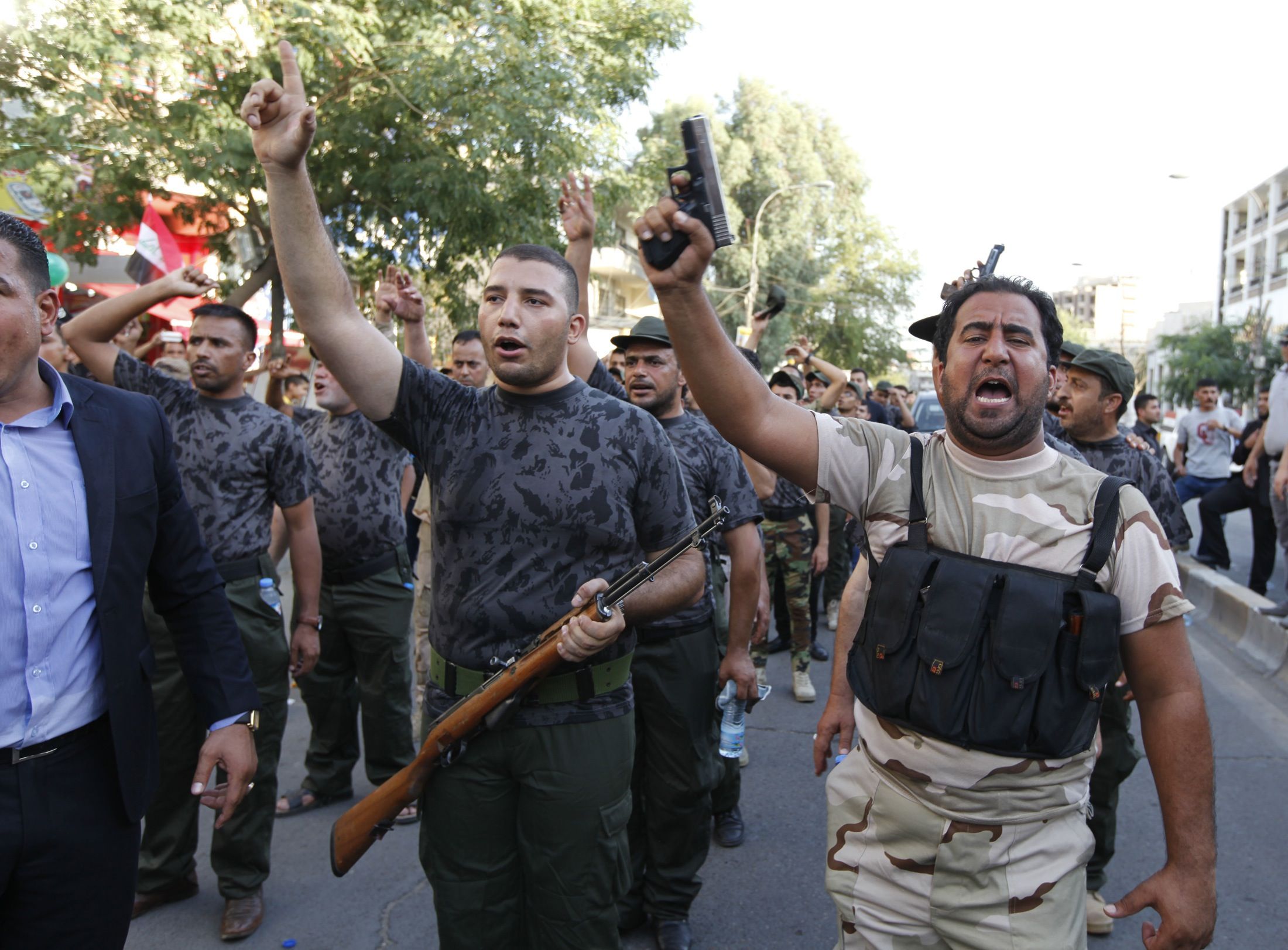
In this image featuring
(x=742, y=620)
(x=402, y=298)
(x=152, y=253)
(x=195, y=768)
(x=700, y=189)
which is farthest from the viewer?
(x=152, y=253)

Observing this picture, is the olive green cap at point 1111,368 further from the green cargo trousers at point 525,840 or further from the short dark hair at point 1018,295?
the green cargo trousers at point 525,840

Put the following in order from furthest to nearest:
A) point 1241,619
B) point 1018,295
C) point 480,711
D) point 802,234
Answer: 1. point 802,234
2. point 1241,619
3. point 480,711
4. point 1018,295

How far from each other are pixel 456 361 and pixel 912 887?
4.15 meters

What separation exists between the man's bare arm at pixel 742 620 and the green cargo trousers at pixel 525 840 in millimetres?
1206

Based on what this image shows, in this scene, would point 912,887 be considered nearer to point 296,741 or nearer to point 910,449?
point 910,449

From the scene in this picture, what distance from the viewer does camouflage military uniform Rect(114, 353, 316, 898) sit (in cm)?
367

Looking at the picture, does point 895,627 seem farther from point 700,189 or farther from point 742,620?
point 742,620

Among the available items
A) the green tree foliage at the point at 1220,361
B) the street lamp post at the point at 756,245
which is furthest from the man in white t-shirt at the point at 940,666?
the green tree foliage at the point at 1220,361

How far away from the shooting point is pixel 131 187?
26.8 feet

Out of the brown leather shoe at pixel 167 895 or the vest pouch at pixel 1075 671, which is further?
the brown leather shoe at pixel 167 895

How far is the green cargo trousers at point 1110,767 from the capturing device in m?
3.66

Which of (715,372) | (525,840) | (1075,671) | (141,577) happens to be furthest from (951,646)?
(141,577)

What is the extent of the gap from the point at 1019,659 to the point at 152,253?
620 centimetres

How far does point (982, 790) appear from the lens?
2.12 meters
